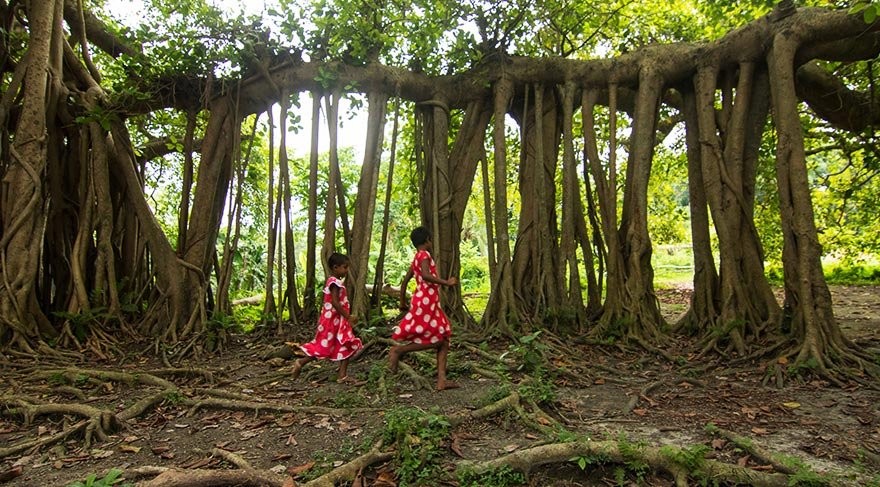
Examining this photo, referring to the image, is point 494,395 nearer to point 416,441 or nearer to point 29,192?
point 416,441

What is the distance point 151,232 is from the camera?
655 centimetres

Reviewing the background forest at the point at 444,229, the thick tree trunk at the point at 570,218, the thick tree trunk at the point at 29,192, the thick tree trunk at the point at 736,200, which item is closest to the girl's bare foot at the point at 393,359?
the background forest at the point at 444,229

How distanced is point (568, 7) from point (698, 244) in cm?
327

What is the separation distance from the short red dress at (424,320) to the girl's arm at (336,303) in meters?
0.46

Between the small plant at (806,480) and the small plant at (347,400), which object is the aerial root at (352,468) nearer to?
the small plant at (347,400)

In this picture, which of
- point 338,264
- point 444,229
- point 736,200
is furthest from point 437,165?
point 736,200

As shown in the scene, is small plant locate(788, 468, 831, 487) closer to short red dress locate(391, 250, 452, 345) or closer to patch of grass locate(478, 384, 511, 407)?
patch of grass locate(478, 384, 511, 407)

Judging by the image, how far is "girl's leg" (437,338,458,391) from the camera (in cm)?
427

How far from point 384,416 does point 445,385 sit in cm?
96

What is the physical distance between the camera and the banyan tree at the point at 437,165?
5648 millimetres

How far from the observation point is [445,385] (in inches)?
169

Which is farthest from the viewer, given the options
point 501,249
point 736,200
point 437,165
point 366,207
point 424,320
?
point 437,165

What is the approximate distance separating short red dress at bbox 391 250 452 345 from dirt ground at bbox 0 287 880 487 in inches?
15.3

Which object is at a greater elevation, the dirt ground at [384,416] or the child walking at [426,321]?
the child walking at [426,321]
